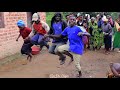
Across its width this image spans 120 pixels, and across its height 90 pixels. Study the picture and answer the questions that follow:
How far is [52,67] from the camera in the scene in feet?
27.4

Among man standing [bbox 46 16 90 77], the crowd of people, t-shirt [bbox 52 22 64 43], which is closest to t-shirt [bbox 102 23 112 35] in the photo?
the crowd of people

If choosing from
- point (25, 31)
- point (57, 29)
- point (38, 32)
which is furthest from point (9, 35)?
point (57, 29)

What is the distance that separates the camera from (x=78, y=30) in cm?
634

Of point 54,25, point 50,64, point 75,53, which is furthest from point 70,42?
point 50,64

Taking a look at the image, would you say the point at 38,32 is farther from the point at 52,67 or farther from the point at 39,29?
the point at 52,67

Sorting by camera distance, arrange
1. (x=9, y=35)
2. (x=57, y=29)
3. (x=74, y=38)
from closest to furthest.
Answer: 1. (x=74, y=38)
2. (x=57, y=29)
3. (x=9, y=35)

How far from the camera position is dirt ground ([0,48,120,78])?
7422 mm

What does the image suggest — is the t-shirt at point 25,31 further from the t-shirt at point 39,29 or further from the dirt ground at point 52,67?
the dirt ground at point 52,67

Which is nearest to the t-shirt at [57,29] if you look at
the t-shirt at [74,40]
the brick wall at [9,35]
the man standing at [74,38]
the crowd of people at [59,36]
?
the crowd of people at [59,36]

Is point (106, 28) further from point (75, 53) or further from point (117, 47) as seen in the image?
point (75, 53)

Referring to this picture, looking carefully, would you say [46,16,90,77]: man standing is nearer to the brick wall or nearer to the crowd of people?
the crowd of people

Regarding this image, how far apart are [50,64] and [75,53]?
94.5 inches

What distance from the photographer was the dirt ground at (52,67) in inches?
292

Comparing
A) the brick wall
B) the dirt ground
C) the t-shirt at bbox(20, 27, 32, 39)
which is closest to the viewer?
the dirt ground
